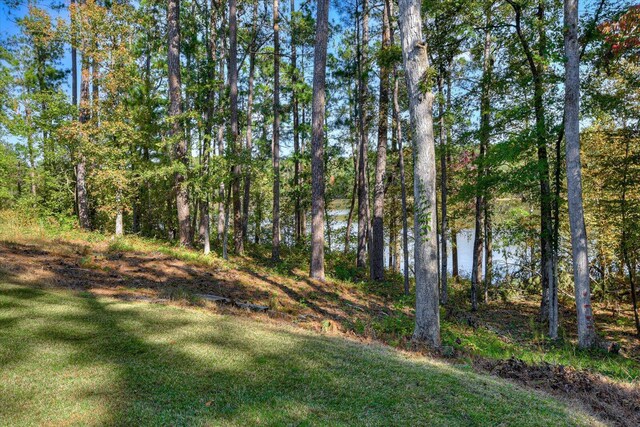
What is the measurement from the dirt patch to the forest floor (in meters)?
0.02

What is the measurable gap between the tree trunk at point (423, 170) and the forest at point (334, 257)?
0.04 m

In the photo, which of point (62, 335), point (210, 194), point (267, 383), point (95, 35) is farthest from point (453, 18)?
point (95, 35)

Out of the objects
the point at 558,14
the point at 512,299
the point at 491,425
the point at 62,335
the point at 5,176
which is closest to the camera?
the point at 491,425

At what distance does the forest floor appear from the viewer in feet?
17.1

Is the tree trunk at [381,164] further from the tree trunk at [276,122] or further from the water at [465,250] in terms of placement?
the tree trunk at [276,122]

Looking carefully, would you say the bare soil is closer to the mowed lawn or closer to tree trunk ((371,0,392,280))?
the mowed lawn

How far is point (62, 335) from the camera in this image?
15.3ft

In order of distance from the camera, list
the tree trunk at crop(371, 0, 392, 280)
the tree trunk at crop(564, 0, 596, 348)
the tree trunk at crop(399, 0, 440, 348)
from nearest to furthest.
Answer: the tree trunk at crop(399, 0, 440, 348)
the tree trunk at crop(564, 0, 596, 348)
the tree trunk at crop(371, 0, 392, 280)

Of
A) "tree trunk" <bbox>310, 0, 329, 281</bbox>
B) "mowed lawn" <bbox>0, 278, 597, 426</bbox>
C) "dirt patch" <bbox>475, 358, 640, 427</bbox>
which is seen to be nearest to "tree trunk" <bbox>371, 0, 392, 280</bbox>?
"tree trunk" <bbox>310, 0, 329, 281</bbox>

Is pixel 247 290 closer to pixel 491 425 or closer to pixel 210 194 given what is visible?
pixel 210 194

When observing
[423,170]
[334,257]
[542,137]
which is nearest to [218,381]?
[423,170]

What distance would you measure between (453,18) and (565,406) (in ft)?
38.4

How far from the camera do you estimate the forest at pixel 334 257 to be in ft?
12.2

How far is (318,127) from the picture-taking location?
12.8 m
